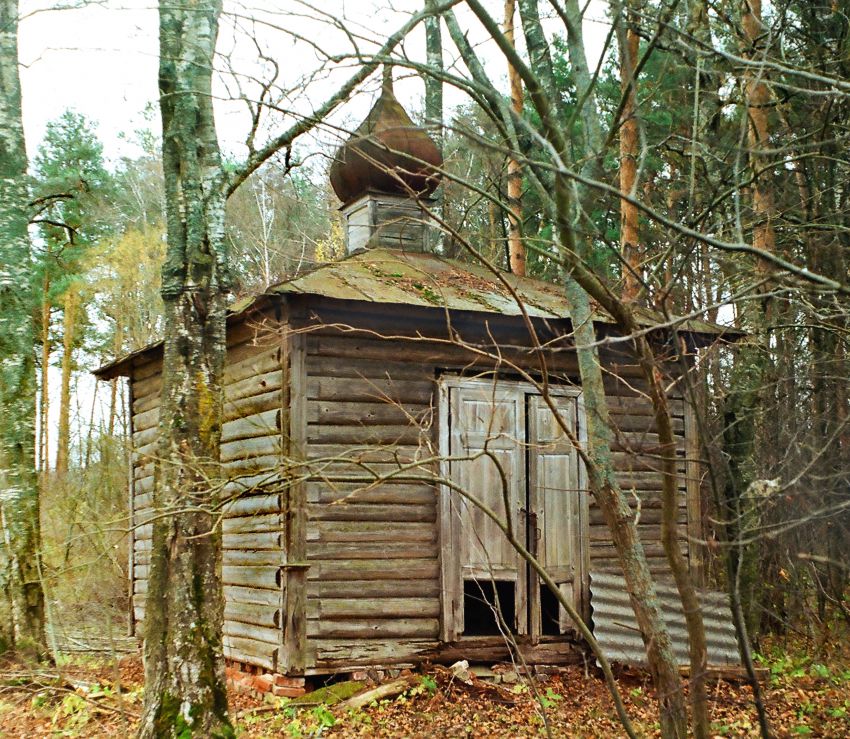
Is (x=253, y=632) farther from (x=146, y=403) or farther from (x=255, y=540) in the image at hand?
(x=146, y=403)

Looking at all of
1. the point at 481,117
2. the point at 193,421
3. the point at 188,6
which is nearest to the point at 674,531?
the point at 193,421

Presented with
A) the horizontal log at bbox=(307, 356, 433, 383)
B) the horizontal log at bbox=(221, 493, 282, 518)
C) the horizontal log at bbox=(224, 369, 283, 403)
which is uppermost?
the horizontal log at bbox=(307, 356, 433, 383)

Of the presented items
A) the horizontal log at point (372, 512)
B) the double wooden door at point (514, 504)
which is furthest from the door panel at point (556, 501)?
the horizontal log at point (372, 512)

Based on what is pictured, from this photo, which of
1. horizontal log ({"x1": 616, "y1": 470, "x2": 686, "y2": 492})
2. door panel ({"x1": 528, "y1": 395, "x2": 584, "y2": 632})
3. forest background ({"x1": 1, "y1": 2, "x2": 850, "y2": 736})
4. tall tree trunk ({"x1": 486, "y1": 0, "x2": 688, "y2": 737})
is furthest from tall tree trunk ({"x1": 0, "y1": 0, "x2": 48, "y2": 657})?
horizontal log ({"x1": 616, "y1": 470, "x2": 686, "y2": 492})

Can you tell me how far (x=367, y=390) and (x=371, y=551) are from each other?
59.4 inches

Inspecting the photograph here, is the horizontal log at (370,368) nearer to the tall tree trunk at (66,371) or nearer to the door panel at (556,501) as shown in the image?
the door panel at (556,501)

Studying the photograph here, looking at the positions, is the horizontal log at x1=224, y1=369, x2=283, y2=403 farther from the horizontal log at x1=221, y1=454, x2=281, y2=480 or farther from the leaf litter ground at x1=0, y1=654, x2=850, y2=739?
the leaf litter ground at x1=0, y1=654, x2=850, y2=739

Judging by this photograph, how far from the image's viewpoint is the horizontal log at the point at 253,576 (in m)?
9.02

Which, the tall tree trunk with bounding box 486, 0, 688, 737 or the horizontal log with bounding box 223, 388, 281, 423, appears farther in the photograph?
the horizontal log with bounding box 223, 388, 281, 423

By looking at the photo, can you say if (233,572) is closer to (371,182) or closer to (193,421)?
(193,421)

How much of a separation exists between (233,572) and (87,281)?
1640 cm

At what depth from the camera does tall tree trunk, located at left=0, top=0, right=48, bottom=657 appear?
9.40 m

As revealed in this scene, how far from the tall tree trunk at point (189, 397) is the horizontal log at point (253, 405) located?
2.02 meters

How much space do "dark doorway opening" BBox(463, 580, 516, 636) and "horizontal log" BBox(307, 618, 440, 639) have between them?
19.3 inches
